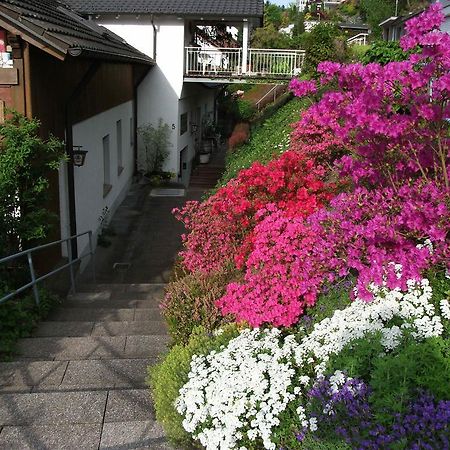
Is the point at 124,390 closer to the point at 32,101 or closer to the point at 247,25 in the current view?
the point at 32,101

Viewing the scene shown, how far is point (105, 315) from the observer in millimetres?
6703

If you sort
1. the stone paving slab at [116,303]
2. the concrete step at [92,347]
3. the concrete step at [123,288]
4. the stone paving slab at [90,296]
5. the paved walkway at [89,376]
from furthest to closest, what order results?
1. the concrete step at [123,288]
2. the stone paving slab at [90,296]
3. the stone paving slab at [116,303]
4. the concrete step at [92,347]
5. the paved walkway at [89,376]

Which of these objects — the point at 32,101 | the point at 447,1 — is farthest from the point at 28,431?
the point at 447,1

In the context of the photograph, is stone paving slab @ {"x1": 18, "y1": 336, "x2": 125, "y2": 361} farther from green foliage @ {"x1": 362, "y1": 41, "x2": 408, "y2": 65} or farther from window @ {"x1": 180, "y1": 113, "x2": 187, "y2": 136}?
window @ {"x1": 180, "y1": 113, "x2": 187, "y2": 136}

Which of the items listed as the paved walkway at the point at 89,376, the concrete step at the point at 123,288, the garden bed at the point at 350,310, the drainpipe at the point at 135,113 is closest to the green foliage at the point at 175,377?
the garden bed at the point at 350,310

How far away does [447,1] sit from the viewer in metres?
12.8

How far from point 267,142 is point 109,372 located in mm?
9143

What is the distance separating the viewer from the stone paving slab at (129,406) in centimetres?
386

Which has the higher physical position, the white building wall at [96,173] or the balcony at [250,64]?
the balcony at [250,64]

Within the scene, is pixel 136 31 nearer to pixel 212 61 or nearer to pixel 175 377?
pixel 212 61

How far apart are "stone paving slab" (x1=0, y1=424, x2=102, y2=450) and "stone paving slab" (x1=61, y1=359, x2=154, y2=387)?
760 millimetres

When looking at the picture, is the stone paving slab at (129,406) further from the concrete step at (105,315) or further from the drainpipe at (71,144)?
the drainpipe at (71,144)

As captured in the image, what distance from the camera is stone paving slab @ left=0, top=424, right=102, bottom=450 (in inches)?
138

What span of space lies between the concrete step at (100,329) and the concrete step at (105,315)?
0.28m
